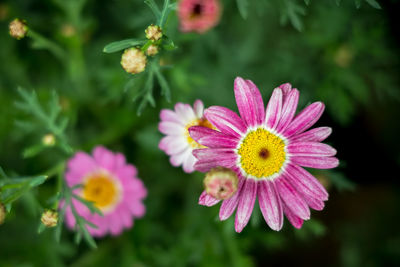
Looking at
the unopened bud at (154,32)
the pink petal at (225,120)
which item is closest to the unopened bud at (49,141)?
the unopened bud at (154,32)

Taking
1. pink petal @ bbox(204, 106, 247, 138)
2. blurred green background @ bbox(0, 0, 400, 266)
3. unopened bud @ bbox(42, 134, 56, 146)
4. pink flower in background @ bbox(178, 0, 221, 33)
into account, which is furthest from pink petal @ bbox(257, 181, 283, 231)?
pink flower in background @ bbox(178, 0, 221, 33)

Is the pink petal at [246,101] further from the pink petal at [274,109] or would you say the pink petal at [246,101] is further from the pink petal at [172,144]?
the pink petal at [172,144]

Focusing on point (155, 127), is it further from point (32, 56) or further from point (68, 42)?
point (32, 56)

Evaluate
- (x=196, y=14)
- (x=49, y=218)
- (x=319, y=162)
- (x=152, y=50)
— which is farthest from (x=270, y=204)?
(x=196, y=14)

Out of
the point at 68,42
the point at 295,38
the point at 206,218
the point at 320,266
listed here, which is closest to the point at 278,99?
the point at 206,218

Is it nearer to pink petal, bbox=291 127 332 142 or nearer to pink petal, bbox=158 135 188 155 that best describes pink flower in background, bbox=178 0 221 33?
pink petal, bbox=158 135 188 155
